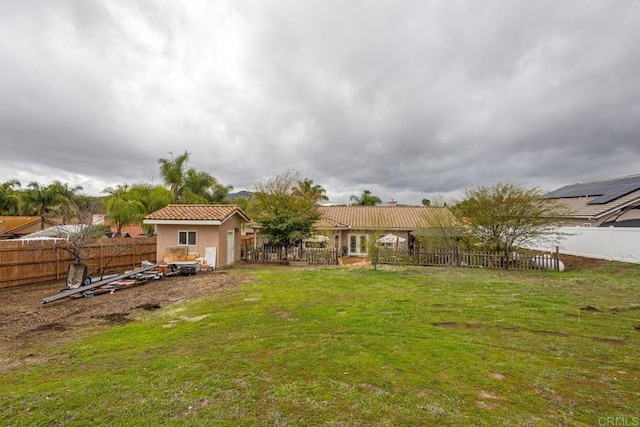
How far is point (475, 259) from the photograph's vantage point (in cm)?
1759

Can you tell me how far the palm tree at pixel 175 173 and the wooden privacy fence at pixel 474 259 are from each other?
20152mm

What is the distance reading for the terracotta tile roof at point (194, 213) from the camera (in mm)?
17859

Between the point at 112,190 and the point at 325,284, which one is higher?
the point at 112,190

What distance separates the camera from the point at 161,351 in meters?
5.63

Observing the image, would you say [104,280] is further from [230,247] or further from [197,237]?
[230,247]

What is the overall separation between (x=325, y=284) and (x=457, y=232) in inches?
433

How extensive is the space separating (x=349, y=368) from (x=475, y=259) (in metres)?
15.4

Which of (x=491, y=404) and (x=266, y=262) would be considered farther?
(x=266, y=262)

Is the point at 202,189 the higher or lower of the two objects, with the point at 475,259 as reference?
higher

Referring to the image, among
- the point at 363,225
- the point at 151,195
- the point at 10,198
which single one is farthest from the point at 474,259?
the point at 10,198

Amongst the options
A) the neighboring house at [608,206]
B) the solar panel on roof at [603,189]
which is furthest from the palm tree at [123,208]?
the solar panel on roof at [603,189]

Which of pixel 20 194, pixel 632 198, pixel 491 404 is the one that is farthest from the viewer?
pixel 20 194

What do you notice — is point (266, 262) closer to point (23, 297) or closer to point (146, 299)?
point (146, 299)

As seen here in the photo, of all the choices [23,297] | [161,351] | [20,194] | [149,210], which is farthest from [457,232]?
[20,194]
